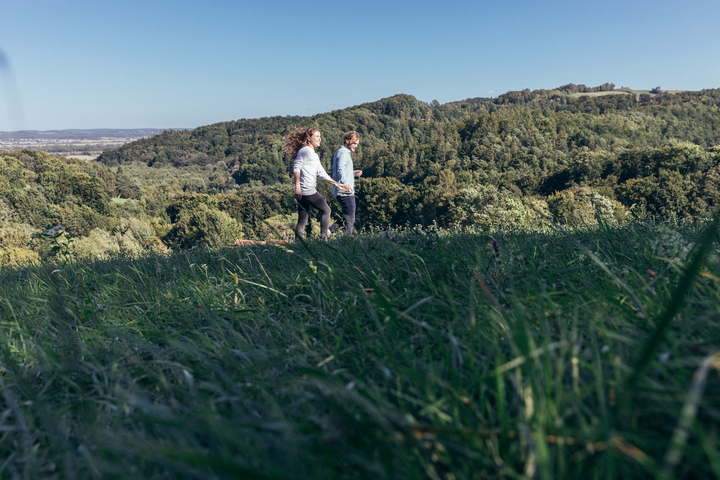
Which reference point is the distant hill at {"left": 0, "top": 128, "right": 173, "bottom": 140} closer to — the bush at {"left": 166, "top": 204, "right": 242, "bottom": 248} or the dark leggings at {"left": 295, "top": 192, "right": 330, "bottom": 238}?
the dark leggings at {"left": 295, "top": 192, "right": 330, "bottom": 238}

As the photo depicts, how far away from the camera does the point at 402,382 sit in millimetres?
1145

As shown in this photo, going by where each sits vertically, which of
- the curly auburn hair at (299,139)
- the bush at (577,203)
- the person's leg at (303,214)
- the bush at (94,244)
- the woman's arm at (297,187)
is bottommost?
the bush at (94,244)

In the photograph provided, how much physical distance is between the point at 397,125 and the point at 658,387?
119833 mm

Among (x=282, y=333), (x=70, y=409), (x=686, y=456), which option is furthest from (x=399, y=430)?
(x=70, y=409)

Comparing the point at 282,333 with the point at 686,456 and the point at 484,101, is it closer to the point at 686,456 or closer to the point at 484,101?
the point at 686,456

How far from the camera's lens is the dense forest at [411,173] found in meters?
31.8

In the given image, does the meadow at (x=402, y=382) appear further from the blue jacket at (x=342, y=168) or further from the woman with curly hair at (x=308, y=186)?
the blue jacket at (x=342, y=168)

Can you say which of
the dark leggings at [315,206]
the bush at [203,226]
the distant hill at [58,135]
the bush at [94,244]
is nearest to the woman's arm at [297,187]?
the dark leggings at [315,206]

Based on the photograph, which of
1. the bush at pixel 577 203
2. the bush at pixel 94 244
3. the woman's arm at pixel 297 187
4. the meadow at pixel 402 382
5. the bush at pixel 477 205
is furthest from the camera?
the bush at pixel 477 205

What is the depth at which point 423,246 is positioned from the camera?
9.46 feet

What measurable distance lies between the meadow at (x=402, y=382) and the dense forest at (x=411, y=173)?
2.15 ft

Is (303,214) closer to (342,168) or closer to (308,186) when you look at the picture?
(308,186)

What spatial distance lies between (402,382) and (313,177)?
22.3 ft

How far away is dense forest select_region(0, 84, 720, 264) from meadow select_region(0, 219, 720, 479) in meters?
0.65
